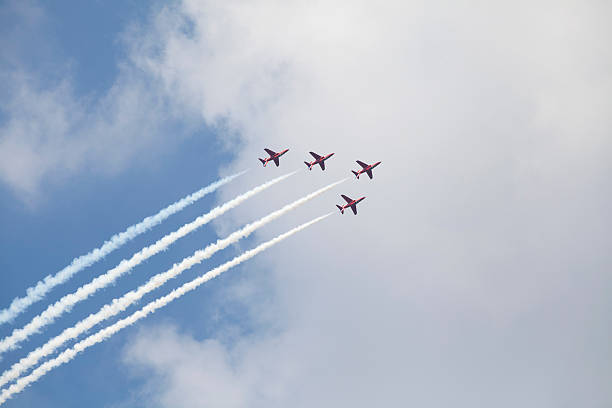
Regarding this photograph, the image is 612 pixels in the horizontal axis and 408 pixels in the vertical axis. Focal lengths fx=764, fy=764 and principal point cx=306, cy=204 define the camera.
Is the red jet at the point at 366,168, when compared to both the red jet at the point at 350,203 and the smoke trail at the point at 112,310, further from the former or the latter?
the smoke trail at the point at 112,310

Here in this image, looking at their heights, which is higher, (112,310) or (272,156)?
(272,156)

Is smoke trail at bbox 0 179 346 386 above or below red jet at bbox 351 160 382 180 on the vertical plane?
below

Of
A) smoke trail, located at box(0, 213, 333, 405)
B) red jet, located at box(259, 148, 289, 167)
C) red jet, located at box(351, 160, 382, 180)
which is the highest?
red jet, located at box(259, 148, 289, 167)

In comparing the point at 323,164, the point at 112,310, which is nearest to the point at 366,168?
the point at 323,164

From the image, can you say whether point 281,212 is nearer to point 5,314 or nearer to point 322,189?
point 322,189

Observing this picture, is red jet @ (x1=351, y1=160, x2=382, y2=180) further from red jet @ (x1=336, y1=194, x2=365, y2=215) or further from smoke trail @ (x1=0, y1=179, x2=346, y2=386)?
smoke trail @ (x1=0, y1=179, x2=346, y2=386)

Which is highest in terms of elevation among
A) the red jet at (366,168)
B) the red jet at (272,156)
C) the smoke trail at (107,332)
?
the red jet at (272,156)

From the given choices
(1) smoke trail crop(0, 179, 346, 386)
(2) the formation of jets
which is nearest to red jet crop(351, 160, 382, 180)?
(2) the formation of jets

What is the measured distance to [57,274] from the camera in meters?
125

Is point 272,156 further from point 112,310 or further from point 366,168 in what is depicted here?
point 112,310

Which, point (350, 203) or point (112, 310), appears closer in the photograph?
point (112, 310)

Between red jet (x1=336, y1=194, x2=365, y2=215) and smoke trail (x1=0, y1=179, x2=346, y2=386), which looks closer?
smoke trail (x1=0, y1=179, x2=346, y2=386)

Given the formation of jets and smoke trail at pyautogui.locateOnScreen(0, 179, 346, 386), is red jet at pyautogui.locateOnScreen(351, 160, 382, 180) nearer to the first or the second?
the formation of jets

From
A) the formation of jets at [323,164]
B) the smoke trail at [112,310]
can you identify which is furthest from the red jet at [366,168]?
the smoke trail at [112,310]
